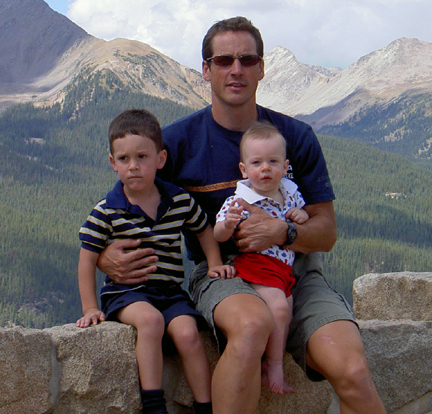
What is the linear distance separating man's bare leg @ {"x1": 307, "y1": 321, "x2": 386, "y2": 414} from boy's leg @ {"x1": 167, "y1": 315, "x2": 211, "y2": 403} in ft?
2.20

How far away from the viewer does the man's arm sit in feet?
13.0

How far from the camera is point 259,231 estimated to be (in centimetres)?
395

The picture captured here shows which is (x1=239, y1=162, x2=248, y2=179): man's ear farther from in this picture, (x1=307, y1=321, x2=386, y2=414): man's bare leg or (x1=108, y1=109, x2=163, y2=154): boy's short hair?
(x1=307, y1=321, x2=386, y2=414): man's bare leg

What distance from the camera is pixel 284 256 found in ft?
13.3

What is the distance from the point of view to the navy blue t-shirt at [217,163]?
14.1ft

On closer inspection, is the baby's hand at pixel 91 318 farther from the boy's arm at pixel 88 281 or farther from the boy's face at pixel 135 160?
the boy's face at pixel 135 160

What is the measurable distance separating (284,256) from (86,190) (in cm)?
12955

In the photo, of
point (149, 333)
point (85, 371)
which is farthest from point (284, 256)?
point (85, 371)

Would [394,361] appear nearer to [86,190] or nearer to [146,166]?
[146,166]

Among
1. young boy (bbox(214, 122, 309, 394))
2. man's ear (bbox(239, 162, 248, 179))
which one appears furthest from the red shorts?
man's ear (bbox(239, 162, 248, 179))

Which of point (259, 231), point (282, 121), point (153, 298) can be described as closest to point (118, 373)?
point (153, 298)

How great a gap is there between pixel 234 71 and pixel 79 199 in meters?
122

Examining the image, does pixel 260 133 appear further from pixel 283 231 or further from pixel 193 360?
pixel 193 360

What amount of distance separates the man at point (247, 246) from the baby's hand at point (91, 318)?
253 millimetres
